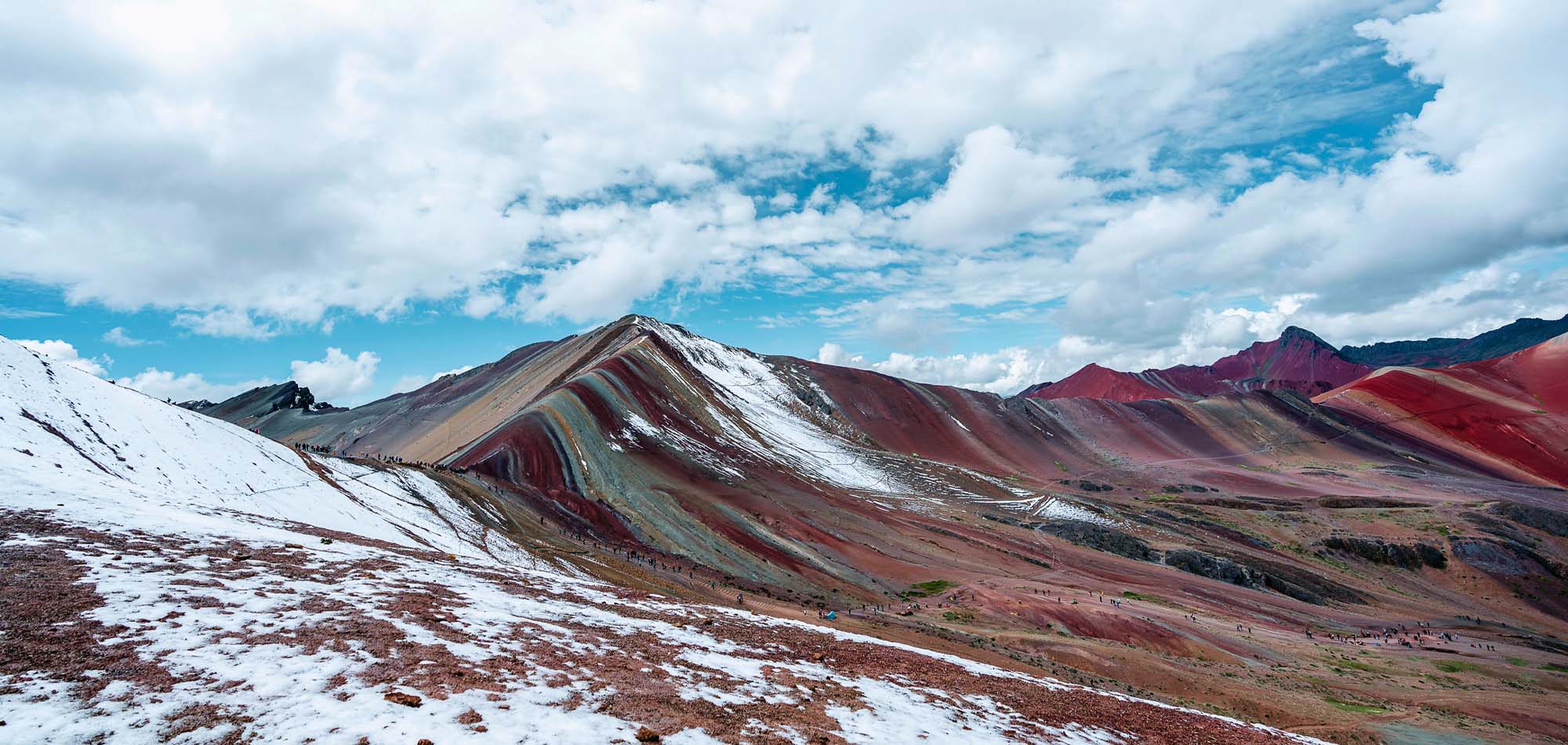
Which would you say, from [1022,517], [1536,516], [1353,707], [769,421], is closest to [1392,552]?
[1536,516]

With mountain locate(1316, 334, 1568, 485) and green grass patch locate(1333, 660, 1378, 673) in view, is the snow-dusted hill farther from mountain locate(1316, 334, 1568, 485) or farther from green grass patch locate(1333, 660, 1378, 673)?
mountain locate(1316, 334, 1568, 485)

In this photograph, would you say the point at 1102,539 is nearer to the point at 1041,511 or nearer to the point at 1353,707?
the point at 1041,511

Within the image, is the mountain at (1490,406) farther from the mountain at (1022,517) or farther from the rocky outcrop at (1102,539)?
the rocky outcrop at (1102,539)

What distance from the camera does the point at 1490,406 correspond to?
150 metres

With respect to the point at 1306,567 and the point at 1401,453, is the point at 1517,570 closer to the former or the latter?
the point at 1306,567

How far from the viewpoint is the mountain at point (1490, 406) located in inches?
5369

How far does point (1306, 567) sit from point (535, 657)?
84280 mm

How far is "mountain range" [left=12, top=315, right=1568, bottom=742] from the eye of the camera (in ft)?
107

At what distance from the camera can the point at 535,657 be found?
11.5m

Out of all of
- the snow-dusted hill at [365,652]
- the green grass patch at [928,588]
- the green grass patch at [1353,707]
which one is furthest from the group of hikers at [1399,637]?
the snow-dusted hill at [365,652]

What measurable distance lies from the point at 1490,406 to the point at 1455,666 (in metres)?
162

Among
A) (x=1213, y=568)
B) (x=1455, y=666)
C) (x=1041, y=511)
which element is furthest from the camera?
(x=1041, y=511)

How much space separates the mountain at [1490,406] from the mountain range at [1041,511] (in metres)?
0.80

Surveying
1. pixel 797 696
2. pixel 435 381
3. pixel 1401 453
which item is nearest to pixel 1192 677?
pixel 797 696
